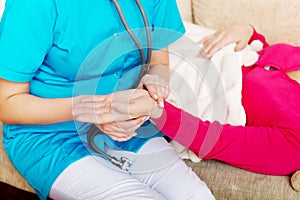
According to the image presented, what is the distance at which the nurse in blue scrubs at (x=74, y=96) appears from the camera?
103 centimetres

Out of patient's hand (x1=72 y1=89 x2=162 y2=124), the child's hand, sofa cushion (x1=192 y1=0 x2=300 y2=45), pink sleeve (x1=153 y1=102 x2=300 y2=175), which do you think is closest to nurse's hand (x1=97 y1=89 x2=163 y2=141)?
patient's hand (x1=72 y1=89 x2=162 y2=124)

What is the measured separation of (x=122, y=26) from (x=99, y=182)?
0.36m

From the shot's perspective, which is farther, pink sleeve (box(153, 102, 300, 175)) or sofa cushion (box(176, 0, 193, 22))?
sofa cushion (box(176, 0, 193, 22))

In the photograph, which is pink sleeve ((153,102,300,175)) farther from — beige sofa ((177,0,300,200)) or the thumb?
the thumb

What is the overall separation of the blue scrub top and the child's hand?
0.30m

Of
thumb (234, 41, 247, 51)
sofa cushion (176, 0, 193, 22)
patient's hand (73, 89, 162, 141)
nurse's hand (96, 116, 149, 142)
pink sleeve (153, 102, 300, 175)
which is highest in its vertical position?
patient's hand (73, 89, 162, 141)

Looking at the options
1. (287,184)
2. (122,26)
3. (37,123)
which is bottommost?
(287,184)

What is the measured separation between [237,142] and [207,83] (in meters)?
0.23

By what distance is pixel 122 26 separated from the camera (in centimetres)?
114

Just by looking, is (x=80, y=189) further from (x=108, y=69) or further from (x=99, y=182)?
(x=108, y=69)

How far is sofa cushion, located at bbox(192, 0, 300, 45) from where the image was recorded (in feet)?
5.65

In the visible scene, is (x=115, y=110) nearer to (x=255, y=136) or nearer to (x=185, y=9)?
(x=255, y=136)

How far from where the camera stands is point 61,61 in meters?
1.10

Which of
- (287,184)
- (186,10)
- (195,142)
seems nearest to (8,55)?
(195,142)
